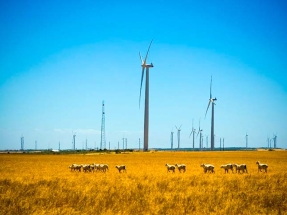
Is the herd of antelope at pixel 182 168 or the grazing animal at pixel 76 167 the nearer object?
the herd of antelope at pixel 182 168

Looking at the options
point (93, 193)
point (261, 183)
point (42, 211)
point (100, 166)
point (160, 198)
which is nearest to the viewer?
point (42, 211)

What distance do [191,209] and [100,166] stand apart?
21893 mm

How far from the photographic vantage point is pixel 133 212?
1368 centimetres

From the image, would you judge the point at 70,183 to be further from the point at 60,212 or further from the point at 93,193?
the point at 60,212

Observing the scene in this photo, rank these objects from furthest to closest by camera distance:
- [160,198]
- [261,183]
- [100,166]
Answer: [100,166] < [261,183] < [160,198]

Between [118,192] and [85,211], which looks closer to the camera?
[85,211]

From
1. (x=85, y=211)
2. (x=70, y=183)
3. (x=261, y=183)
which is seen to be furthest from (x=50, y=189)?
(x=261, y=183)

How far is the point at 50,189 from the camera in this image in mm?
18469

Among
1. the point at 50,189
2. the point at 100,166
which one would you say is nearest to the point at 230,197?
the point at 50,189

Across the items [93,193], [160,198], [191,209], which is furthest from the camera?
[93,193]

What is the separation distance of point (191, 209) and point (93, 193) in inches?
209

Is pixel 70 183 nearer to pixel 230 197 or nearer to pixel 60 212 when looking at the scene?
pixel 60 212

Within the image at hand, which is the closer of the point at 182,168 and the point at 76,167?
the point at 182,168

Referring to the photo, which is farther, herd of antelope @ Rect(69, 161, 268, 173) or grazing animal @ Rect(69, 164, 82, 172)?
grazing animal @ Rect(69, 164, 82, 172)
